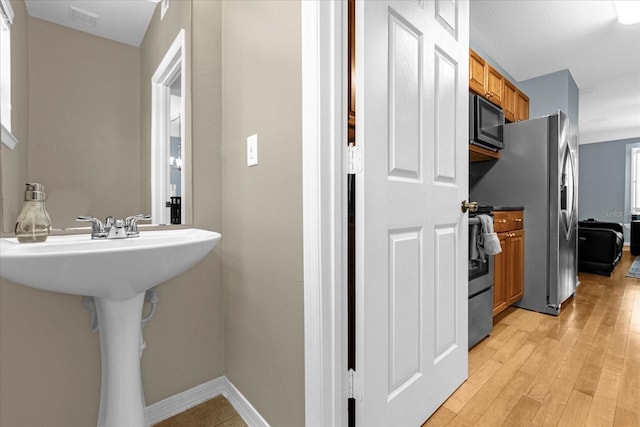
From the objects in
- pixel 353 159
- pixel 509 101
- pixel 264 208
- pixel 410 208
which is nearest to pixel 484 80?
pixel 509 101

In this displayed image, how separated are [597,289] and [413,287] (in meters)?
3.33

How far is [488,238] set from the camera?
1850mm

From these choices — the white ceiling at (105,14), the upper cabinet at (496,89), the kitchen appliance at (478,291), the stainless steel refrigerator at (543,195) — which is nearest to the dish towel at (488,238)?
the kitchen appliance at (478,291)

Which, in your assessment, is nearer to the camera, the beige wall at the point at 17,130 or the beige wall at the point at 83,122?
the beige wall at the point at 17,130

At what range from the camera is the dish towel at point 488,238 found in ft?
6.05

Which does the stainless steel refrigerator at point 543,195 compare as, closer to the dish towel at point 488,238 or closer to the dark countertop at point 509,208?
the dark countertop at point 509,208

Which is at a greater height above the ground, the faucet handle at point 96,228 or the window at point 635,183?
the window at point 635,183

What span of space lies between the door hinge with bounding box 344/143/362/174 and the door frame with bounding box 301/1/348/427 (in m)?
0.02

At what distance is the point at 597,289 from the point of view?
3252 millimetres

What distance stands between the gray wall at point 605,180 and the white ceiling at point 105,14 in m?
9.05

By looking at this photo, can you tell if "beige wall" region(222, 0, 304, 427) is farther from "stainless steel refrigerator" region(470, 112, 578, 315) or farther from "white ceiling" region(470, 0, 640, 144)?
"stainless steel refrigerator" region(470, 112, 578, 315)

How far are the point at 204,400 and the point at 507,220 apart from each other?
2.32m

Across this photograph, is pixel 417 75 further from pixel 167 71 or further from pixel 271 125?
pixel 167 71

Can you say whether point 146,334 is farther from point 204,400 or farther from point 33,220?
point 33,220
